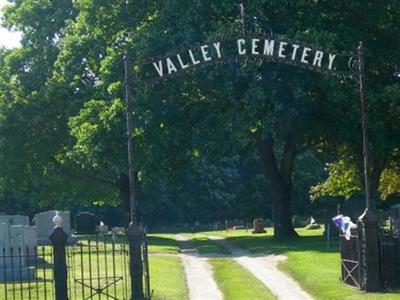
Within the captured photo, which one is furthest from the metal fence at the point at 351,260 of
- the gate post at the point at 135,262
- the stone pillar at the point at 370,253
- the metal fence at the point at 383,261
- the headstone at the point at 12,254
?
the headstone at the point at 12,254

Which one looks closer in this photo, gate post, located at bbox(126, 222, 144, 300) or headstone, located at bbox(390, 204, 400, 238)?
gate post, located at bbox(126, 222, 144, 300)

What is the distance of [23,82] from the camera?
4462cm

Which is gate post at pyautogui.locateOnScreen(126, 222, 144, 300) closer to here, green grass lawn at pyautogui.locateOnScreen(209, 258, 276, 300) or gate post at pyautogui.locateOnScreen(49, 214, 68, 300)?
gate post at pyautogui.locateOnScreen(49, 214, 68, 300)

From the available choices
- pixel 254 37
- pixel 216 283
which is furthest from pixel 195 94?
pixel 254 37

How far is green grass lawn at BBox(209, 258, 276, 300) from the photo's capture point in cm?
1730

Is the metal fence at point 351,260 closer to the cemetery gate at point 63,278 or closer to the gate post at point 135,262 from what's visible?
the cemetery gate at point 63,278

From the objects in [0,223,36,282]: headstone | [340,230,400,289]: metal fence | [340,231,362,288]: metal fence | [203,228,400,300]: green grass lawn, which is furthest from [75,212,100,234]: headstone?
[340,230,400,289]: metal fence

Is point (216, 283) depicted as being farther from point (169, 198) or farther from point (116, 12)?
point (169, 198)

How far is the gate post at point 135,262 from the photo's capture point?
14852 mm

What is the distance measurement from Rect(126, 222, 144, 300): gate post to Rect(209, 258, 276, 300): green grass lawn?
282 centimetres

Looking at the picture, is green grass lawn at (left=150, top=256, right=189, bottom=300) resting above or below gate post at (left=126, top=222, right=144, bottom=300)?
below

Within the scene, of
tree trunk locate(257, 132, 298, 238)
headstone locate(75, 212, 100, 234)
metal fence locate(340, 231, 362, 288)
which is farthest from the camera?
headstone locate(75, 212, 100, 234)

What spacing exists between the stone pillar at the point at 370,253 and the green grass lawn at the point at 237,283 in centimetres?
208

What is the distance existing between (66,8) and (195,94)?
1716cm
